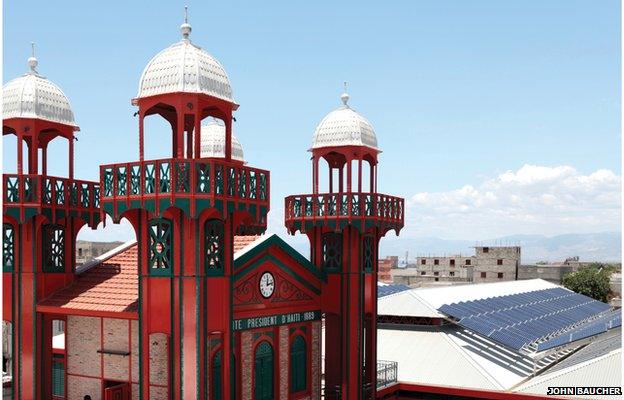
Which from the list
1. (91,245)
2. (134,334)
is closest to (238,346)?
(134,334)

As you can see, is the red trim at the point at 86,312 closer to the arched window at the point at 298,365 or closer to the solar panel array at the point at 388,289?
the arched window at the point at 298,365

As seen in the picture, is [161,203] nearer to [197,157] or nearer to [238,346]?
[197,157]

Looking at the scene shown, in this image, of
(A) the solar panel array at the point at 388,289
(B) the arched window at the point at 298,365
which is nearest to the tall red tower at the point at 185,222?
(B) the arched window at the point at 298,365

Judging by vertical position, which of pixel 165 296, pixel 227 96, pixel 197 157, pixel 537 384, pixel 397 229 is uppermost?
pixel 227 96

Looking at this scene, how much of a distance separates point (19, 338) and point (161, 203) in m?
9.67

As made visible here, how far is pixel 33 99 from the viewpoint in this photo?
2561cm

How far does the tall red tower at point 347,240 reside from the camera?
28.7m

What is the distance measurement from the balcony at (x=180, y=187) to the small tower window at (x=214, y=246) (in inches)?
39.7

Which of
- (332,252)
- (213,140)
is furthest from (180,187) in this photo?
(213,140)

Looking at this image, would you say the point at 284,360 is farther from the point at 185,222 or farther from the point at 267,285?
the point at 185,222

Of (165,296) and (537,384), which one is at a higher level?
(165,296)

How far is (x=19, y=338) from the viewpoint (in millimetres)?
25891

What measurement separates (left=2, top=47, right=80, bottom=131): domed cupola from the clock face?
9.76 m

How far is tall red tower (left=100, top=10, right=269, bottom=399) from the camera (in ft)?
69.4
